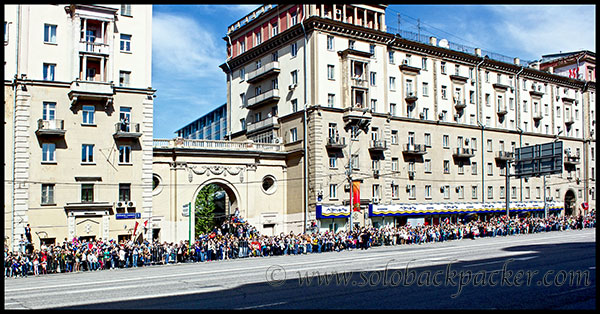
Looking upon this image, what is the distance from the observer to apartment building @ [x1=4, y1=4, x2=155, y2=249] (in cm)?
3712

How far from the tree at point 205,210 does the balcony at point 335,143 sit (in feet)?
67.2

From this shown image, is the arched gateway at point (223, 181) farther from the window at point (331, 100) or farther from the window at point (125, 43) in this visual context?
the window at point (125, 43)

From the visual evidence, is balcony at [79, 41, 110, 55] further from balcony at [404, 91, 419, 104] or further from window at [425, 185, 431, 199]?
window at [425, 185, 431, 199]

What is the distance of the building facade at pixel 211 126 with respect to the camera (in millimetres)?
89688

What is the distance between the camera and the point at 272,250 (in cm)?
3981

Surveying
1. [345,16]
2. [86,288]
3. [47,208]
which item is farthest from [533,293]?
[345,16]

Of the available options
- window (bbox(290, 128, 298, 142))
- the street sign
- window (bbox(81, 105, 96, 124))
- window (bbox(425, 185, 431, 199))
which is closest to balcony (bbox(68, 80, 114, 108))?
window (bbox(81, 105, 96, 124))

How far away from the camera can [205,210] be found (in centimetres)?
6881

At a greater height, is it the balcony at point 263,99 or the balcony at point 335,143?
the balcony at point 263,99

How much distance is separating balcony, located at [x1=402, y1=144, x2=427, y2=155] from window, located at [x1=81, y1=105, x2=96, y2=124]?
95.1 ft

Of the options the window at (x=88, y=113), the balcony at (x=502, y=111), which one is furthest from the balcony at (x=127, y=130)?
the balcony at (x=502, y=111)

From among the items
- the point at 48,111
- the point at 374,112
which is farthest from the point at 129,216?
the point at 374,112

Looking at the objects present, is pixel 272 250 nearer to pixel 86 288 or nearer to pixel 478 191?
pixel 86 288

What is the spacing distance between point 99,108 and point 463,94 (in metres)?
38.7
